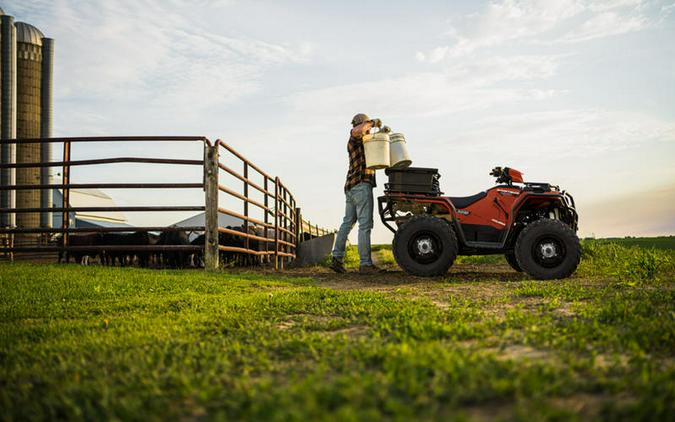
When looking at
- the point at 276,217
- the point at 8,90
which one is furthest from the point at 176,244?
the point at 8,90

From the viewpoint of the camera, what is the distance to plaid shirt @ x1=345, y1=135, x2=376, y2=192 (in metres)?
8.29

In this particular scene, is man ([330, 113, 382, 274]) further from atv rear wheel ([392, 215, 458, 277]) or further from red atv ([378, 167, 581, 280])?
atv rear wheel ([392, 215, 458, 277])

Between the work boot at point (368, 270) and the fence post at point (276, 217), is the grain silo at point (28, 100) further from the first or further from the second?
the work boot at point (368, 270)

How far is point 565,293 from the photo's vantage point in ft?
15.1

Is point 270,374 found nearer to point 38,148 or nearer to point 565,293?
point 565,293

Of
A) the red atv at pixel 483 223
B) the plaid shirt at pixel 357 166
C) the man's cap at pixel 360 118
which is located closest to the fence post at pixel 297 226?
the plaid shirt at pixel 357 166

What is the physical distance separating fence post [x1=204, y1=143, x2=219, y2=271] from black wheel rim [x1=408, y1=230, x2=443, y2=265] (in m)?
3.04

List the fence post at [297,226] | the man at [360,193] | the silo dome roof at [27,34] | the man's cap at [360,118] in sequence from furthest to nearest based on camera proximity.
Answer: the silo dome roof at [27,34], the fence post at [297,226], the man's cap at [360,118], the man at [360,193]

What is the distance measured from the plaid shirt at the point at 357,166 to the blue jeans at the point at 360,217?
8 centimetres

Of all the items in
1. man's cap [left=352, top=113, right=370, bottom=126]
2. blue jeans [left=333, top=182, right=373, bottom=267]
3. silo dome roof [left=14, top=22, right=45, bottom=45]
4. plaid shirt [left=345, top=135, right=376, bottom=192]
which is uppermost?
silo dome roof [left=14, top=22, right=45, bottom=45]

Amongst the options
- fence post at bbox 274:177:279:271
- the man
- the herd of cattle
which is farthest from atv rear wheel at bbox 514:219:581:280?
the herd of cattle

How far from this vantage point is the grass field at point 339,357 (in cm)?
181

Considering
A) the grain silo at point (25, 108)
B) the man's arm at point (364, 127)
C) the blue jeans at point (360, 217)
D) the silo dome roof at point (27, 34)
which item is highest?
the silo dome roof at point (27, 34)

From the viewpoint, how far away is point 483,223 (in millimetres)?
7168
